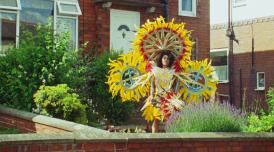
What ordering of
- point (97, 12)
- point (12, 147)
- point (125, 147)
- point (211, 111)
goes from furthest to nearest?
point (97, 12) < point (211, 111) < point (125, 147) < point (12, 147)

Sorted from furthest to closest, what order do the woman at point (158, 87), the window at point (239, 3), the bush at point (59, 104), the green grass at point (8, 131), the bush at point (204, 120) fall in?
1. the window at point (239, 3)
2. the bush at point (59, 104)
3. the green grass at point (8, 131)
4. the woman at point (158, 87)
5. the bush at point (204, 120)

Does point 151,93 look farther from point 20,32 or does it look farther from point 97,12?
point 97,12

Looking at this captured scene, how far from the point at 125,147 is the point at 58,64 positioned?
5.32m

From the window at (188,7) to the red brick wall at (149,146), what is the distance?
39.2ft

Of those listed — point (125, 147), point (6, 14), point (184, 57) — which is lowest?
point (125, 147)

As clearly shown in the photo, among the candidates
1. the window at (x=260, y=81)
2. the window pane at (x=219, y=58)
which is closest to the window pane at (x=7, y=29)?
the window at (x=260, y=81)

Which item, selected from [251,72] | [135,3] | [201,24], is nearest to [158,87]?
[135,3]

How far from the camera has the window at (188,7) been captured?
21.1 m

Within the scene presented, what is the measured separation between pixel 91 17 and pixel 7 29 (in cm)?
293

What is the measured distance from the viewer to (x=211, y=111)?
9.55m

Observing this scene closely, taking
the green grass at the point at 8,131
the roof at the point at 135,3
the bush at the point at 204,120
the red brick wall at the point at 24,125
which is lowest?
the green grass at the point at 8,131

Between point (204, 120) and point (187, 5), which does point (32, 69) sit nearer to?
point (204, 120)

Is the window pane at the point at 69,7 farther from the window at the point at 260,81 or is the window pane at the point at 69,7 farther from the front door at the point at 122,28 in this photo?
the window at the point at 260,81

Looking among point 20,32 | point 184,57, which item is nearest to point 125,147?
point 184,57
